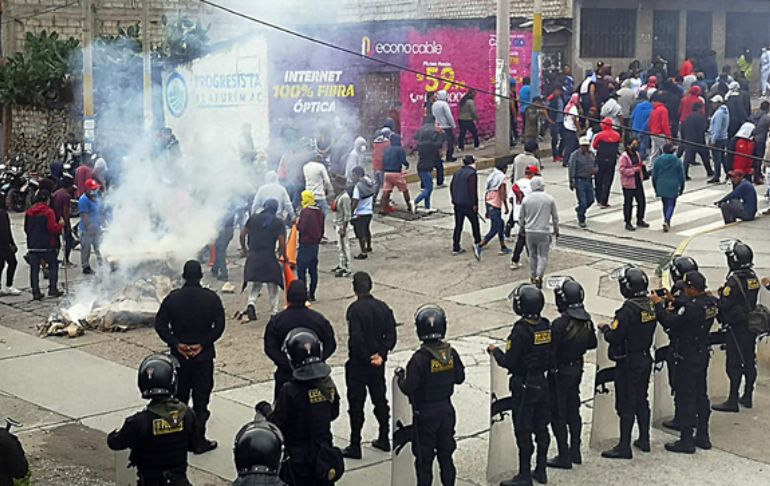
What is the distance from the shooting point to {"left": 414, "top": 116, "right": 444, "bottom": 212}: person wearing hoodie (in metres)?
19.1

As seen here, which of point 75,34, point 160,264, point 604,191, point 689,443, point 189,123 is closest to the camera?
point 689,443

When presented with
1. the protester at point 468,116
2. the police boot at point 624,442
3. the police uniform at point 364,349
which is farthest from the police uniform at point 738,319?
the protester at point 468,116

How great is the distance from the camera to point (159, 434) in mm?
6742

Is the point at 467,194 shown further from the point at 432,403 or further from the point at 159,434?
the point at 159,434

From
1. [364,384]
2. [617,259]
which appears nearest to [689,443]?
[364,384]

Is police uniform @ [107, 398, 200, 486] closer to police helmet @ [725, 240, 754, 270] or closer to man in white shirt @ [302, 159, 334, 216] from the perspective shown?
police helmet @ [725, 240, 754, 270]

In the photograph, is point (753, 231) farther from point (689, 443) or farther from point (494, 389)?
point (494, 389)

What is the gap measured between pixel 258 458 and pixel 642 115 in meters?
17.2

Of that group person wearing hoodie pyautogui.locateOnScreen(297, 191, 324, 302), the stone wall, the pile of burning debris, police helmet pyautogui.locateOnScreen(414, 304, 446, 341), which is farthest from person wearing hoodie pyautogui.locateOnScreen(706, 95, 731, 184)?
police helmet pyautogui.locateOnScreen(414, 304, 446, 341)

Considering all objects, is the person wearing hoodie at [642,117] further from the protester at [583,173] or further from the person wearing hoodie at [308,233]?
Result: the person wearing hoodie at [308,233]

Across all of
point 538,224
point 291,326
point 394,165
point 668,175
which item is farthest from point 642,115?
point 291,326

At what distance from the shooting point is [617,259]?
16.3m

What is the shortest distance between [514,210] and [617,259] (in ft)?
5.24

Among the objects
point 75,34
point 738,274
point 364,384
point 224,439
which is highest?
point 75,34
